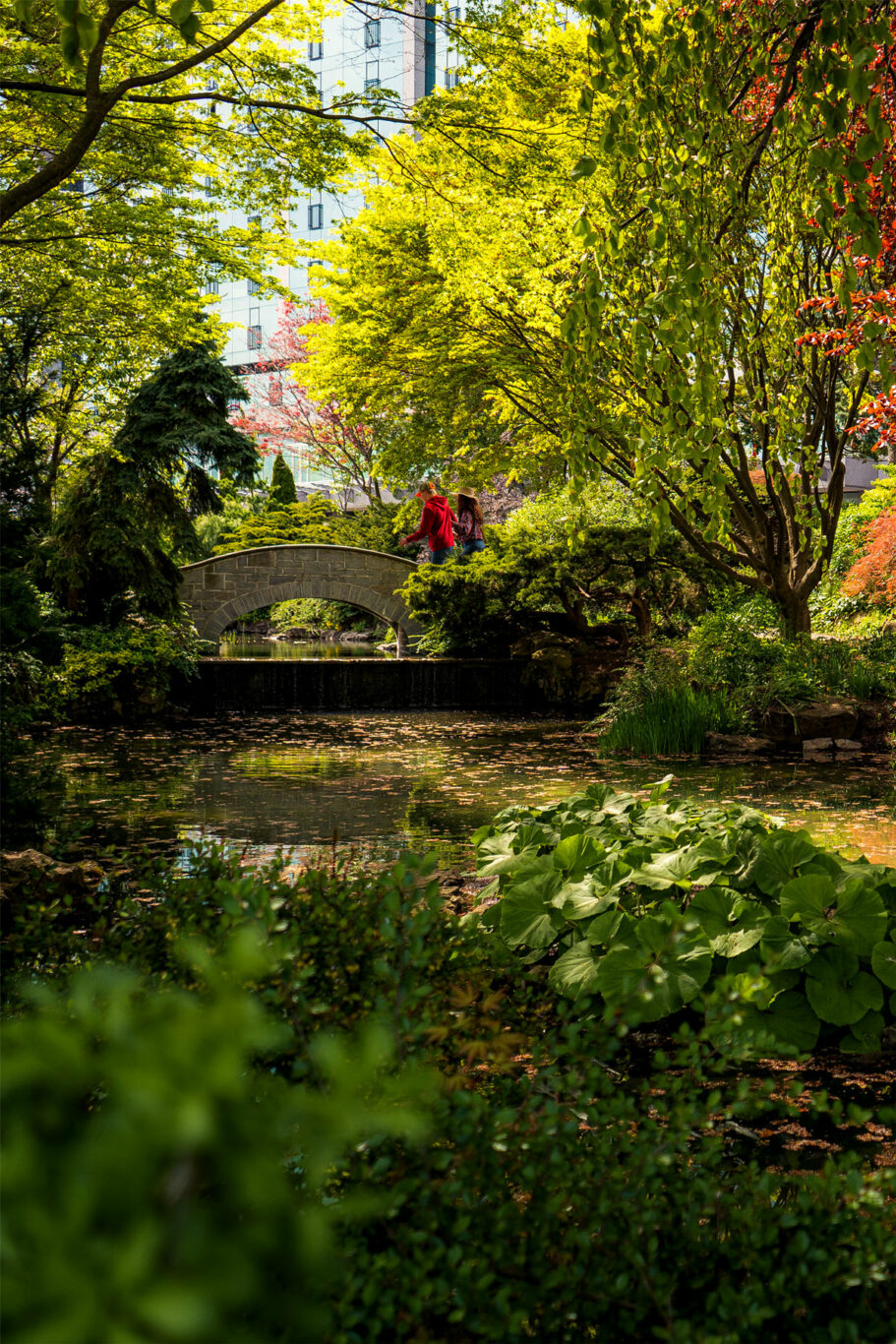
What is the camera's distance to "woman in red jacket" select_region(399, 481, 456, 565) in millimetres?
16172

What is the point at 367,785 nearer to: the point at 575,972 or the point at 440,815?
the point at 440,815

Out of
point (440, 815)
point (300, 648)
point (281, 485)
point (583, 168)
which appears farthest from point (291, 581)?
point (583, 168)

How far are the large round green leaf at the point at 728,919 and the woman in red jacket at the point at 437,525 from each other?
13.5m

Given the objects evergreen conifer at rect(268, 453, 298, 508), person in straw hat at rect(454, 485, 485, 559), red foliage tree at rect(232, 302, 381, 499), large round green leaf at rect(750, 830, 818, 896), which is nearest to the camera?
large round green leaf at rect(750, 830, 818, 896)

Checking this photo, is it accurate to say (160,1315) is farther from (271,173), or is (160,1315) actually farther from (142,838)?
(271,173)

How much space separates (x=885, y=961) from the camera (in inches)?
109

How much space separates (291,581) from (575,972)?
611 inches

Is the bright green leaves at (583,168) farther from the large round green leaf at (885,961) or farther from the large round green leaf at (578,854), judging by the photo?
the large round green leaf at (885,961)

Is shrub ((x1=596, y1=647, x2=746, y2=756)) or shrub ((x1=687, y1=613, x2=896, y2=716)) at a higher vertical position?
shrub ((x1=687, y1=613, x2=896, y2=716))

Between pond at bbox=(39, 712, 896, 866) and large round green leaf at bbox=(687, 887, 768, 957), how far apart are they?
1625mm

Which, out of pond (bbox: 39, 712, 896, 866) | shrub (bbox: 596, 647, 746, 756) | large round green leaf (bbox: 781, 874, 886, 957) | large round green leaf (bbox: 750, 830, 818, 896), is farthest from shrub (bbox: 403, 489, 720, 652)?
large round green leaf (bbox: 781, 874, 886, 957)

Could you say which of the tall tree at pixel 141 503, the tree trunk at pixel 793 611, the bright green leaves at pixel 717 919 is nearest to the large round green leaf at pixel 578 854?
the bright green leaves at pixel 717 919

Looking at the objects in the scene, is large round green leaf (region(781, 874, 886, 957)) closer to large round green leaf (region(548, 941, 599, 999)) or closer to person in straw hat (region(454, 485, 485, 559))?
large round green leaf (region(548, 941, 599, 999))

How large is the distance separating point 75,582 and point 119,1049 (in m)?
13.0
